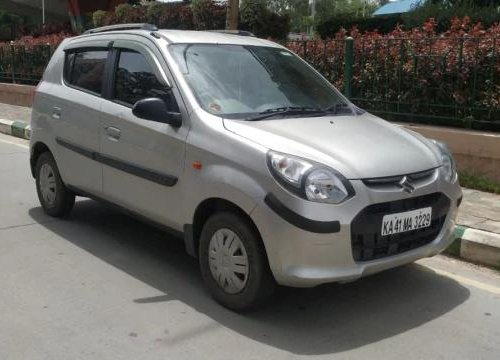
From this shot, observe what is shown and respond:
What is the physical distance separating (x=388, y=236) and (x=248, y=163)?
3.06 ft

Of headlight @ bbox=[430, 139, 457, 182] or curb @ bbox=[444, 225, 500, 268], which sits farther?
curb @ bbox=[444, 225, 500, 268]

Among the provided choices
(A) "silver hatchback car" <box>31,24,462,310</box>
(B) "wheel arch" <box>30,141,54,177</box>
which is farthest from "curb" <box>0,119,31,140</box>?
(A) "silver hatchback car" <box>31,24,462,310</box>

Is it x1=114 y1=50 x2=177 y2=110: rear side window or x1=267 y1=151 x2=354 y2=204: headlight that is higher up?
x1=114 y1=50 x2=177 y2=110: rear side window

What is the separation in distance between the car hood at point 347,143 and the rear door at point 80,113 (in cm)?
156

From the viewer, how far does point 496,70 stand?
7.08m

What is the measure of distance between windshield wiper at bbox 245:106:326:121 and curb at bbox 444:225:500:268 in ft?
5.65

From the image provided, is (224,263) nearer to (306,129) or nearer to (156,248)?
(306,129)

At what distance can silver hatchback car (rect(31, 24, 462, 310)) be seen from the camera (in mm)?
3609

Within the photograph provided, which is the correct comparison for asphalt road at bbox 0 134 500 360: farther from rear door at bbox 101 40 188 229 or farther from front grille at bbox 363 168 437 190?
front grille at bbox 363 168 437 190

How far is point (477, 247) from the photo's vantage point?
17.0 ft

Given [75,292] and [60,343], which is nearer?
[60,343]

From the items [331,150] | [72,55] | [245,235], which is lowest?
[245,235]

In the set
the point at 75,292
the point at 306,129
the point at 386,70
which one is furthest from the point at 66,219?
the point at 386,70

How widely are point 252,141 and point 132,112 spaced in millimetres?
1112
